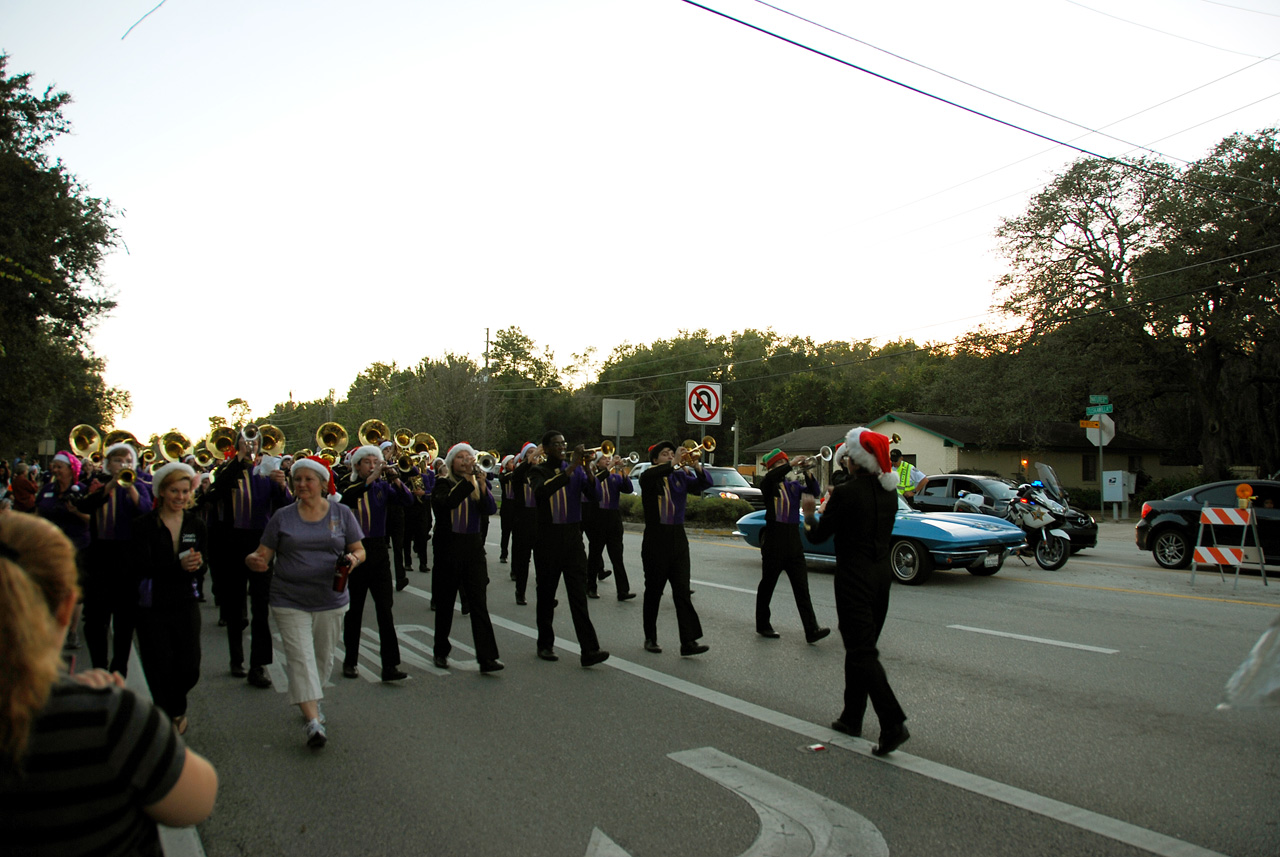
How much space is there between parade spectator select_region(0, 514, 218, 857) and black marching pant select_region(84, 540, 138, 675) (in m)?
4.09

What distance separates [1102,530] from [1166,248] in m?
14.8

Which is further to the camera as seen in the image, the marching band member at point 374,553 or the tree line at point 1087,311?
the tree line at point 1087,311

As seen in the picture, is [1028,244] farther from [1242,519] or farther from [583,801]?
[583,801]

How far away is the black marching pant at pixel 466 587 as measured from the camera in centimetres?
734

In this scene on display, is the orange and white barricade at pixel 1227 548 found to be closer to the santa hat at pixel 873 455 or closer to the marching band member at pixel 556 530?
the santa hat at pixel 873 455

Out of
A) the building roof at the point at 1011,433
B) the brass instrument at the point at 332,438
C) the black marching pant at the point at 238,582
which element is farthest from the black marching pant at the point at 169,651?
the building roof at the point at 1011,433

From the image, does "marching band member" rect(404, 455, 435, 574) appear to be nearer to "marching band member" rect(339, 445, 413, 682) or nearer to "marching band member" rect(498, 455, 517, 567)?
"marching band member" rect(498, 455, 517, 567)

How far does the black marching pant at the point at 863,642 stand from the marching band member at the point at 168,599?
3.92 metres

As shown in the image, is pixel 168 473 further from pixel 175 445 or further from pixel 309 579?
pixel 175 445

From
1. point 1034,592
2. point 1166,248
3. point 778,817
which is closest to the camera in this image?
point 778,817

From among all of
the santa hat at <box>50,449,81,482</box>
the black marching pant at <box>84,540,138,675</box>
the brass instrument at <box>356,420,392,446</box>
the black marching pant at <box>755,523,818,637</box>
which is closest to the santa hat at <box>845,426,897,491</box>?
the black marching pant at <box>755,523,818,637</box>

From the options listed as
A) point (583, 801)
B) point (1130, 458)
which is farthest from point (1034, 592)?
point (1130, 458)

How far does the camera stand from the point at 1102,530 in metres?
25.4

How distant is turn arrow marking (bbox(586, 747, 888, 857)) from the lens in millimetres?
3929
